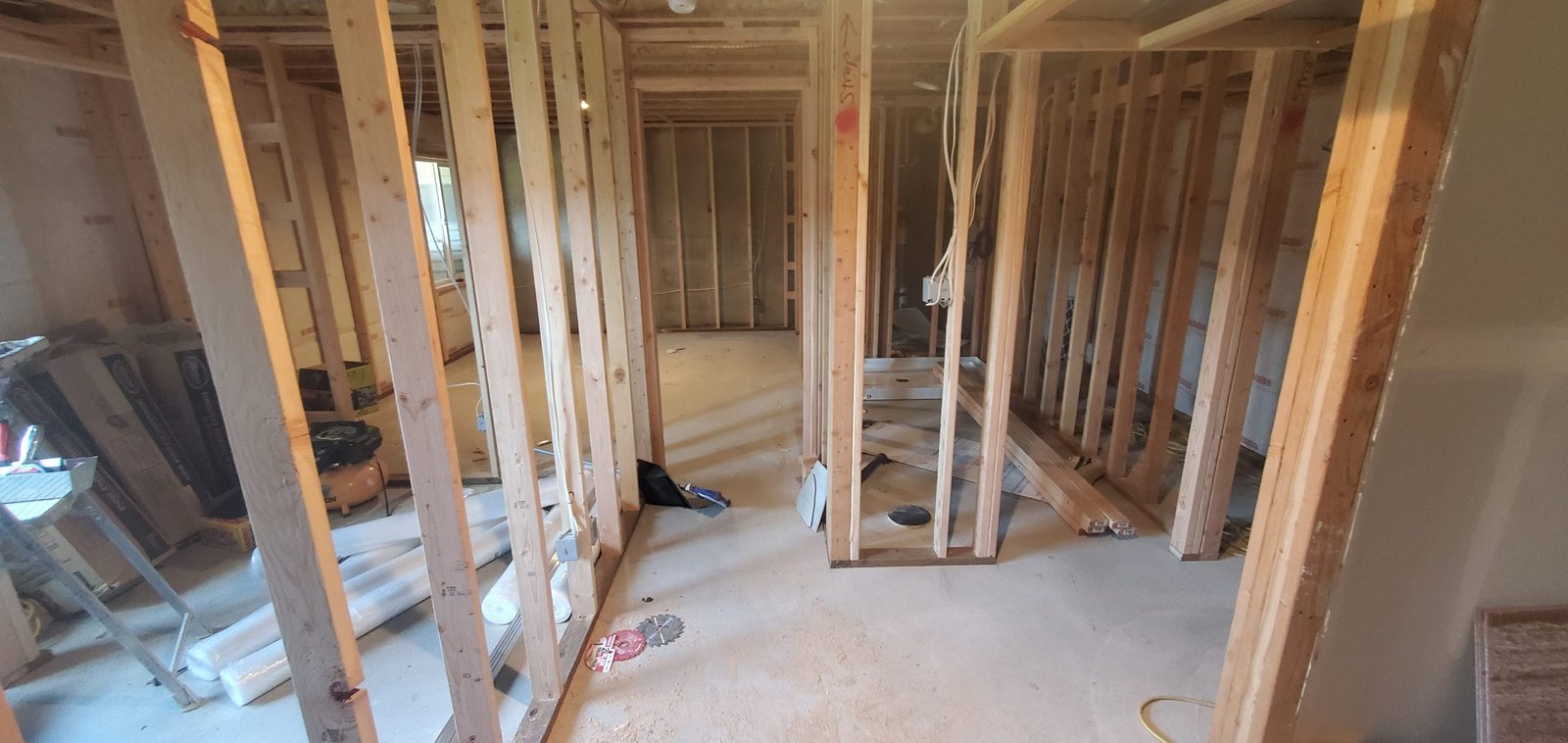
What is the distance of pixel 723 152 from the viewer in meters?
7.05

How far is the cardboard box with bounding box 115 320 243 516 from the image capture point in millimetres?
3090

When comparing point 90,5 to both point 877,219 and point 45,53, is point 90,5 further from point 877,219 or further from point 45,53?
point 877,219

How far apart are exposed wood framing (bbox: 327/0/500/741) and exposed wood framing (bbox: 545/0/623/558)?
0.86m

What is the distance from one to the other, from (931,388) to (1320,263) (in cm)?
370

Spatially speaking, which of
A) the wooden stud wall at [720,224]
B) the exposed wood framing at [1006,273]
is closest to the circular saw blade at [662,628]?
the exposed wood framing at [1006,273]

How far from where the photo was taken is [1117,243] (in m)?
3.25

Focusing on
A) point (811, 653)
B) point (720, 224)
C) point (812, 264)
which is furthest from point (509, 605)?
→ point (720, 224)

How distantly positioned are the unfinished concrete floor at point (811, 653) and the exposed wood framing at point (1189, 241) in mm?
542

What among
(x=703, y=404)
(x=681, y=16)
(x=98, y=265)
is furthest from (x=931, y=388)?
(x=98, y=265)

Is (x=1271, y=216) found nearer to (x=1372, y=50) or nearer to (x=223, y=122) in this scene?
(x=1372, y=50)

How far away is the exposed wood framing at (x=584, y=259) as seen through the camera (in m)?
2.19

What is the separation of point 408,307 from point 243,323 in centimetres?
33

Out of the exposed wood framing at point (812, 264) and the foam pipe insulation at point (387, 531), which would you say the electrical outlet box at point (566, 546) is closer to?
the foam pipe insulation at point (387, 531)

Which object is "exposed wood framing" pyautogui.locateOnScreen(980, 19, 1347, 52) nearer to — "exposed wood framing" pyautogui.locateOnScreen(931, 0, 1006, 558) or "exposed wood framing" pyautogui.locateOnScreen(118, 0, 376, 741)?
"exposed wood framing" pyautogui.locateOnScreen(931, 0, 1006, 558)
